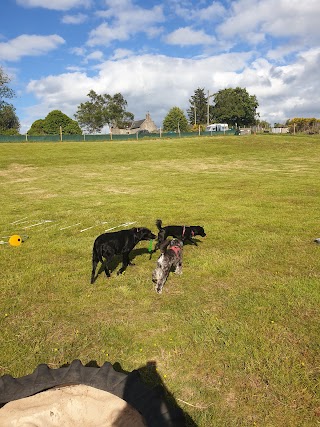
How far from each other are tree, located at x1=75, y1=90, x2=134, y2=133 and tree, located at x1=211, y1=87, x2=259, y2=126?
112 feet

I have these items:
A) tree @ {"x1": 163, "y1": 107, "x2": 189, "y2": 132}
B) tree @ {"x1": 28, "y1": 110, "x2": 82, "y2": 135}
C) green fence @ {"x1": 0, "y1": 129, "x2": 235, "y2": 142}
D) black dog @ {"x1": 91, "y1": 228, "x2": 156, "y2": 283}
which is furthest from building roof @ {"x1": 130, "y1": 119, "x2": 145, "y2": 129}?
black dog @ {"x1": 91, "y1": 228, "x2": 156, "y2": 283}

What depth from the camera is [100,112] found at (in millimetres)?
107062

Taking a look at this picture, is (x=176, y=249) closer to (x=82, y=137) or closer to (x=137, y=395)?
(x=137, y=395)

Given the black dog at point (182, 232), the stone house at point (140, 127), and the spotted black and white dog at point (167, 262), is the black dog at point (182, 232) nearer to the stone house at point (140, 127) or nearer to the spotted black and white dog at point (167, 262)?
the spotted black and white dog at point (167, 262)

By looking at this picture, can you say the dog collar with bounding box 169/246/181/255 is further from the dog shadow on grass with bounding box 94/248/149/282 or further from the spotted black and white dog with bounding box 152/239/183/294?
the dog shadow on grass with bounding box 94/248/149/282

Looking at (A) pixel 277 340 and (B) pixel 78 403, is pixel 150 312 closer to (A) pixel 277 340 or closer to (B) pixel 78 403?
(A) pixel 277 340

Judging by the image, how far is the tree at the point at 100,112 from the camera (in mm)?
106806

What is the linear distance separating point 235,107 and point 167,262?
11342 cm

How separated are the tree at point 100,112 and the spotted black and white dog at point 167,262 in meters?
108

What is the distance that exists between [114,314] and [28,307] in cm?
162

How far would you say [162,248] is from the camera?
6.95 m

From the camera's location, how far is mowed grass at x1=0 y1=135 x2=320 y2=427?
3697 millimetres

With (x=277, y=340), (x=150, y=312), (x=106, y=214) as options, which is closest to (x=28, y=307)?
(x=150, y=312)

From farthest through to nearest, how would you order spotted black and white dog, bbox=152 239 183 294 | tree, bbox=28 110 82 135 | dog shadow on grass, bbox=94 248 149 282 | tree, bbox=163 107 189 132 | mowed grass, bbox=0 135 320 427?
1. tree, bbox=163 107 189 132
2. tree, bbox=28 110 82 135
3. dog shadow on grass, bbox=94 248 149 282
4. spotted black and white dog, bbox=152 239 183 294
5. mowed grass, bbox=0 135 320 427
